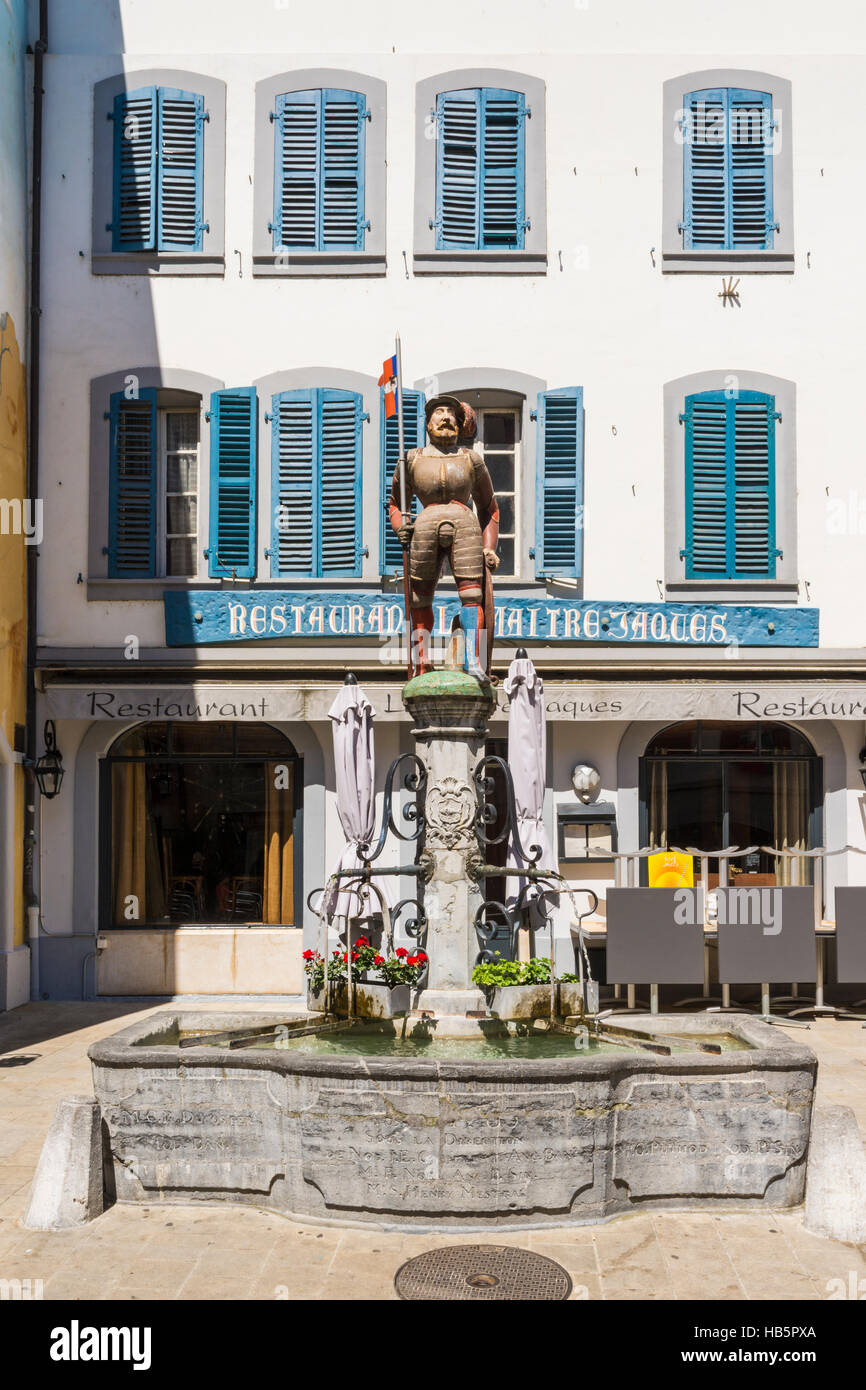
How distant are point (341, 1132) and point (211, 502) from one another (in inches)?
343

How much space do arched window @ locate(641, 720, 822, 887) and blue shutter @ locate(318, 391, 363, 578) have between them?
153 inches

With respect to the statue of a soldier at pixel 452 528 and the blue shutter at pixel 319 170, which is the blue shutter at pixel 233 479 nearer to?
the blue shutter at pixel 319 170

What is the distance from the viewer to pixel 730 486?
14266 millimetres

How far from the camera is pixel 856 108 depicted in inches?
566

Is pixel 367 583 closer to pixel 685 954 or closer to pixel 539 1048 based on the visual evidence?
pixel 685 954

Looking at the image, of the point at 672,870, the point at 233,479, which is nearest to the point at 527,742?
the point at 672,870

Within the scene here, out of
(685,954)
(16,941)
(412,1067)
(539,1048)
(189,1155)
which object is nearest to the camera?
(412,1067)

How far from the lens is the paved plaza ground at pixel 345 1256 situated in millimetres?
6211

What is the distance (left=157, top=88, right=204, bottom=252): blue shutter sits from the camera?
14.4 meters

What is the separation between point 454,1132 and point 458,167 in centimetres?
1092

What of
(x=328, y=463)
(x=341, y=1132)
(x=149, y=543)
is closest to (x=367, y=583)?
(x=328, y=463)

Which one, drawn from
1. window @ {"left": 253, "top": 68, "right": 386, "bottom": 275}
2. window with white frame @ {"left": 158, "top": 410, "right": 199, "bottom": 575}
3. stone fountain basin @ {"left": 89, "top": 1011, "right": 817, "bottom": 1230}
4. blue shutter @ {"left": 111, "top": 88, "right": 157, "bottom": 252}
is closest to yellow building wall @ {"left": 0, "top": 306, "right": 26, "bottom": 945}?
window with white frame @ {"left": 158, "top": 410, "right": 199, "bottom": 575}

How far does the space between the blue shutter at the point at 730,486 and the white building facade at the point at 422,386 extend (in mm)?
37

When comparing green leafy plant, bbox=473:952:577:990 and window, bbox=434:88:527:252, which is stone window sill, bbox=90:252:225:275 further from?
green leafy plant, bbox=473:952:577:990
